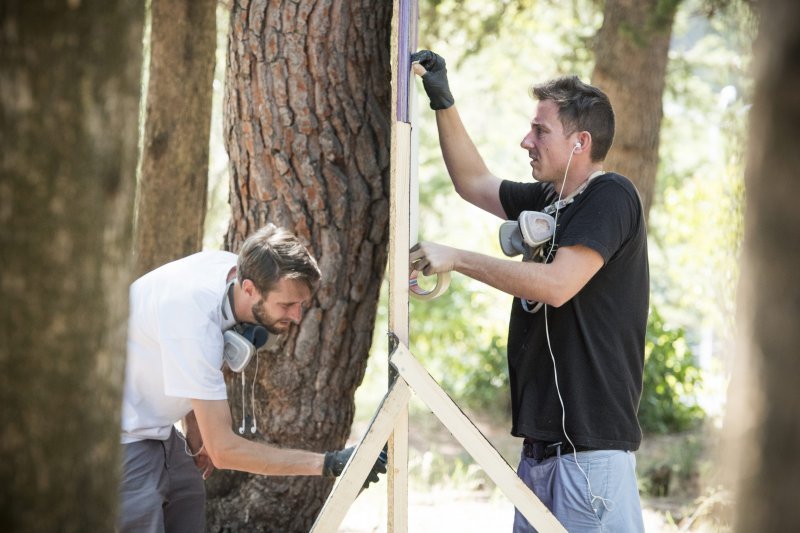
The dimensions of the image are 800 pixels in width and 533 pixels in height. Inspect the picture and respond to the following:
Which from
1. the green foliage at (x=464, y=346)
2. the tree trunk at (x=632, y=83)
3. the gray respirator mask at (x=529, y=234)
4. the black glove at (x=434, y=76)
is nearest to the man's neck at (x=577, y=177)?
the gray respirator mask at (x=529, y=234)

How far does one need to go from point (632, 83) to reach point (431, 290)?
4.27 m

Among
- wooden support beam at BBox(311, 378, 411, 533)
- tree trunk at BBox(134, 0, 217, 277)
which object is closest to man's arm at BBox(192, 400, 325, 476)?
wooden support beam at BBox(311, 378, 411, 533)

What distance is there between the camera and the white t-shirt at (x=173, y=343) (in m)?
3.19

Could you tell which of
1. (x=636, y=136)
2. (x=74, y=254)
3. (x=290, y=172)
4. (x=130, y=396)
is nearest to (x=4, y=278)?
(x=74, y=254)

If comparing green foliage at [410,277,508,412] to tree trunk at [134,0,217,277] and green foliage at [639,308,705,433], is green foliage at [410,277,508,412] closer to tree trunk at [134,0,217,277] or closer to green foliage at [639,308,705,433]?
green foliage at [639,308,705,433]

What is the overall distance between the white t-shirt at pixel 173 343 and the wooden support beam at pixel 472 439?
0.71 metres

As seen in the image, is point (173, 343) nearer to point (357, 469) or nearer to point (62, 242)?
point (357, 469)

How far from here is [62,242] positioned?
1.53m

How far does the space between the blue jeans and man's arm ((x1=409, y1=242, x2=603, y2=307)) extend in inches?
21.9

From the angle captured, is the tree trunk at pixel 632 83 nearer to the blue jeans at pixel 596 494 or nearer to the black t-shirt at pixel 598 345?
the black t-shirt at pixel 598 345

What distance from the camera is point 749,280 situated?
4.06 ft

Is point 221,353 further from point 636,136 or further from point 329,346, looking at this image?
point 636,136

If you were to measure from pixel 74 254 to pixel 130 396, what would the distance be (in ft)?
6.49

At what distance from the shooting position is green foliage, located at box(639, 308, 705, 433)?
833 centimetres
